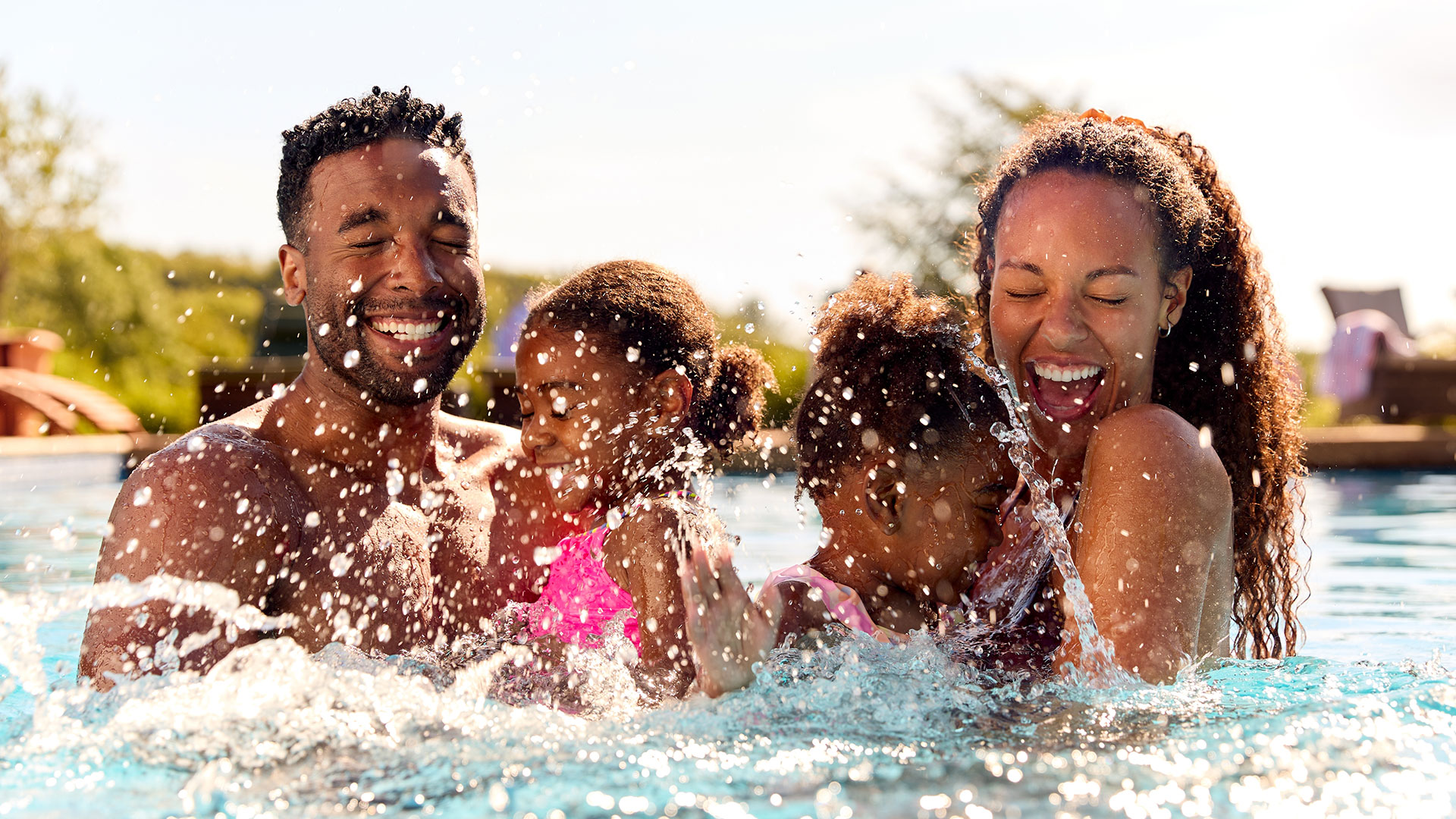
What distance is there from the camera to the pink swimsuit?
3430 mm

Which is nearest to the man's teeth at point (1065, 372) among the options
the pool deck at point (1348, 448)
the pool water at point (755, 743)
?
the pool water at point (755, 743)

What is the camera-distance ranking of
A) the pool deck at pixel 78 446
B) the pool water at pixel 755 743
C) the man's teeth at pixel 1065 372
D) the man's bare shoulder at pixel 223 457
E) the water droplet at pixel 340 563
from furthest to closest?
the pool deck at pixel 78 446
the water droplet at pixel 340 563
the man's teeth at pixel 1065 372
the man's bare shoulder at pixel 223 457
the pool water at pixel 755 743

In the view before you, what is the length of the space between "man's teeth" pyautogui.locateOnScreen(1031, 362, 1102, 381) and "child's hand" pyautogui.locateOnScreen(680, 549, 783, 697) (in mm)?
991

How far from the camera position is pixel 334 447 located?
10.9 feet

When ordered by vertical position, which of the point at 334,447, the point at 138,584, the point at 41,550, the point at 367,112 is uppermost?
the point at 367,112

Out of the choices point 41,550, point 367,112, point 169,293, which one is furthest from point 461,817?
point 169,293

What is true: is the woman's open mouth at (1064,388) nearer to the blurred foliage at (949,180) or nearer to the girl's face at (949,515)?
the girl's face at (949,515)

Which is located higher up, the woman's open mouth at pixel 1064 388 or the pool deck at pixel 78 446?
the woman's open mouth at pixel 1064 388

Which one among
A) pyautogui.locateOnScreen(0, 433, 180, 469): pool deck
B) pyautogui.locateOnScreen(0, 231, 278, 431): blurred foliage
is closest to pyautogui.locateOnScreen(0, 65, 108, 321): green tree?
pyautogui.locateOnScreen(0, 231, 278, 431): blurred foliage

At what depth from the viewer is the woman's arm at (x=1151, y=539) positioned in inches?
103

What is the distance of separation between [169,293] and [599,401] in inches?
829

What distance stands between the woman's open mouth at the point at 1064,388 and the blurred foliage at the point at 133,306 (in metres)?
18.5

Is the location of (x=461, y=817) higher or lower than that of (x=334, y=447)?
lower

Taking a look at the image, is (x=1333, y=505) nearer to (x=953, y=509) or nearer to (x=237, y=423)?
(x=953, y=509)
